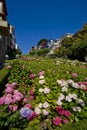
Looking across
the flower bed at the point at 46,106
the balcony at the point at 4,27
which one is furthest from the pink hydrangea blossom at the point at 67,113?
the balcony at the point at 4,27

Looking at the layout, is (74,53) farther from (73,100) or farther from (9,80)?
(73,100)

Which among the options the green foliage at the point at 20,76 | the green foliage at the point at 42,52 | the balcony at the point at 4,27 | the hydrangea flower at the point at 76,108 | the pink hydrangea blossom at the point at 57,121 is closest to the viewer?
the pink hydrangea blossom at the point at 57,121

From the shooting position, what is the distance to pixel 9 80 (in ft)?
39.7

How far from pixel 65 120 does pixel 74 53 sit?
42.2m

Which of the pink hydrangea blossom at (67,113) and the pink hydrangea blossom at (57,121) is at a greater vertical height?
the pink hydrangea blossom at (67,113)

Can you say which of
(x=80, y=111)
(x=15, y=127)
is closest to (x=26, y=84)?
(x=80, y=111)

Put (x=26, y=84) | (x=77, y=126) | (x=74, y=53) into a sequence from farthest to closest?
(x=74, y=53) → (x=26, y=84) → (x=77, y=126)

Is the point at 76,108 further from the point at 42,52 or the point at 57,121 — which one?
the point at 42,52

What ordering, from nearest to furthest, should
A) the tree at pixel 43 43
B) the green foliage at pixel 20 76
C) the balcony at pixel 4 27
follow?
the green foliage at pixel 20 76 → the balcony at pixel 4 27 → the tree at pixel 43 43

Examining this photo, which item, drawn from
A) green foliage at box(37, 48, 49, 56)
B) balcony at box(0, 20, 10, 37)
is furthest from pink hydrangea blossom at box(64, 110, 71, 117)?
green foliage at box(37, 48, 49, 56)

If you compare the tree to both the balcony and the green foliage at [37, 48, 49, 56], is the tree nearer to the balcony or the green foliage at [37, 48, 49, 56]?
the green foliage at [37, 48, 49, 56]

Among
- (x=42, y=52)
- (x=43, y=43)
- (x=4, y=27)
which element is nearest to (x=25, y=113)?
(x=4, y=27)

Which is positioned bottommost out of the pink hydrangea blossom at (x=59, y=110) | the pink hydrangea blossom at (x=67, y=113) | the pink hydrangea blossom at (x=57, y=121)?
the pink hydrangea blossom at (x=57, y=121)

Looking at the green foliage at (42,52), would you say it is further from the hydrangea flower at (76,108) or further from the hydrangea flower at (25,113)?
the hydrangea flower at (25,113)
